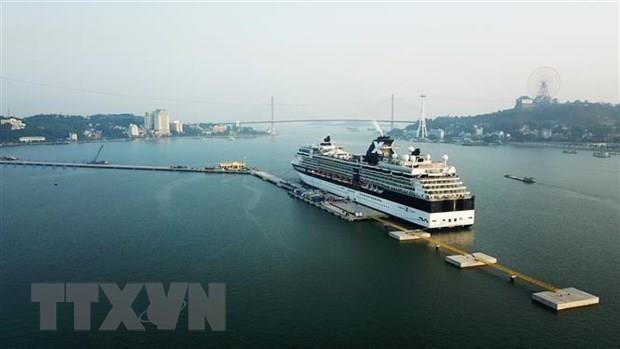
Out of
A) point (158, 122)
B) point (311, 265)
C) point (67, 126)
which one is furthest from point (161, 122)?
point (311, 265)

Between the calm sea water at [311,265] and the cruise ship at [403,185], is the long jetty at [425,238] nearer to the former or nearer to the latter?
the calm sea water at [311,265]

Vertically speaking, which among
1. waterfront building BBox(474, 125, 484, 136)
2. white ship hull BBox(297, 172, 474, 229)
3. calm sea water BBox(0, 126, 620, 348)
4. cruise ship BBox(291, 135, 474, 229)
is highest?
waterfront building BBox(474, 125, 484, 136)

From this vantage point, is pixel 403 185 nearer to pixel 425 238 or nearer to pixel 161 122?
pixel 425 238

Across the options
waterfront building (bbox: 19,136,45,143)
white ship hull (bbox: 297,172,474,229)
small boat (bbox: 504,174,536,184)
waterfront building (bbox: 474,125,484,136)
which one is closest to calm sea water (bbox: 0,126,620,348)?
white ship hull (bbox: 297,172,474,229)

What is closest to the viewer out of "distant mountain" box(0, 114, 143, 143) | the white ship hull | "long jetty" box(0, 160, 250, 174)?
the white ship hull

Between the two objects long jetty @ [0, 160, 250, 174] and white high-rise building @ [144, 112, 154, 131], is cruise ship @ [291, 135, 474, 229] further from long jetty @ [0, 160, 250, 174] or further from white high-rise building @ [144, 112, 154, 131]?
white high-rise building @ [144, 112, 154, 131]

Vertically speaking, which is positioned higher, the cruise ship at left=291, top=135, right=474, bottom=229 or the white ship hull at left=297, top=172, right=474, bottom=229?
the cruise ship at left=291, top=135, right=474, bottom=229

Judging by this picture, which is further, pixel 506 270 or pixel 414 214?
pixel 414 214
